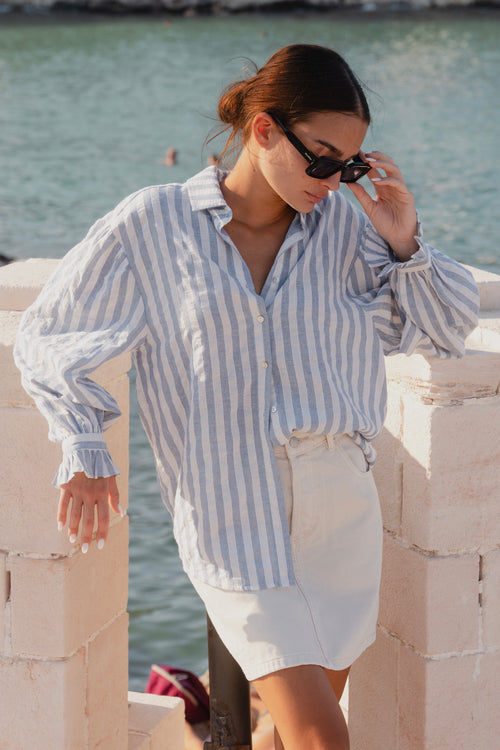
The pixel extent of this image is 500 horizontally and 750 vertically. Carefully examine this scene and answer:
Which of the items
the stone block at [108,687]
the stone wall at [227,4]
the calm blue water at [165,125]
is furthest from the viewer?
the stone wall at [227,4]

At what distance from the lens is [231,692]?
2.35m

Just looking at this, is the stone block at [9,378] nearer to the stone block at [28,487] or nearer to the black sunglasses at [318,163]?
the stone block at [28,487]

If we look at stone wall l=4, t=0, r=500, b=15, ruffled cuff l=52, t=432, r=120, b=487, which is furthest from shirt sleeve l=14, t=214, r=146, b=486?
stone wall l=4, t=0, r=500, b=15

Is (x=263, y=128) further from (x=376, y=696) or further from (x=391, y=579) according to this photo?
(x=376, y=696)

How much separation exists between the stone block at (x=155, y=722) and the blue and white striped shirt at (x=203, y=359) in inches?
33.2

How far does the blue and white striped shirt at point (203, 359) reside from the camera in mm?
1998

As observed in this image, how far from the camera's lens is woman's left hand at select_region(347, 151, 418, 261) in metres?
2.18

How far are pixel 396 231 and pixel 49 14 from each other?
6334 cm

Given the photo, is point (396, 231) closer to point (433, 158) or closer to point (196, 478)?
point (196, 478)

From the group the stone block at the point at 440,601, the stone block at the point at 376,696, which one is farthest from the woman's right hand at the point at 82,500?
the stone block at the point at 376,696

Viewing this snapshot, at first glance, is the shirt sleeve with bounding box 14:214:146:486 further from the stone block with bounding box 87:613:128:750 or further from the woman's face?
the stone block with bounding box 87:613:128:750

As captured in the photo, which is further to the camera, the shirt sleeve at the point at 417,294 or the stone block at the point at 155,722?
the stone block at the point at 155,722

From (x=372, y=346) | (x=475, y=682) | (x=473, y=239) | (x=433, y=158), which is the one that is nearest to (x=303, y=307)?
(x=372, y=346)

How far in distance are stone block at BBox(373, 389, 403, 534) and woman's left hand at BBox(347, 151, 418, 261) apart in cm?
46
